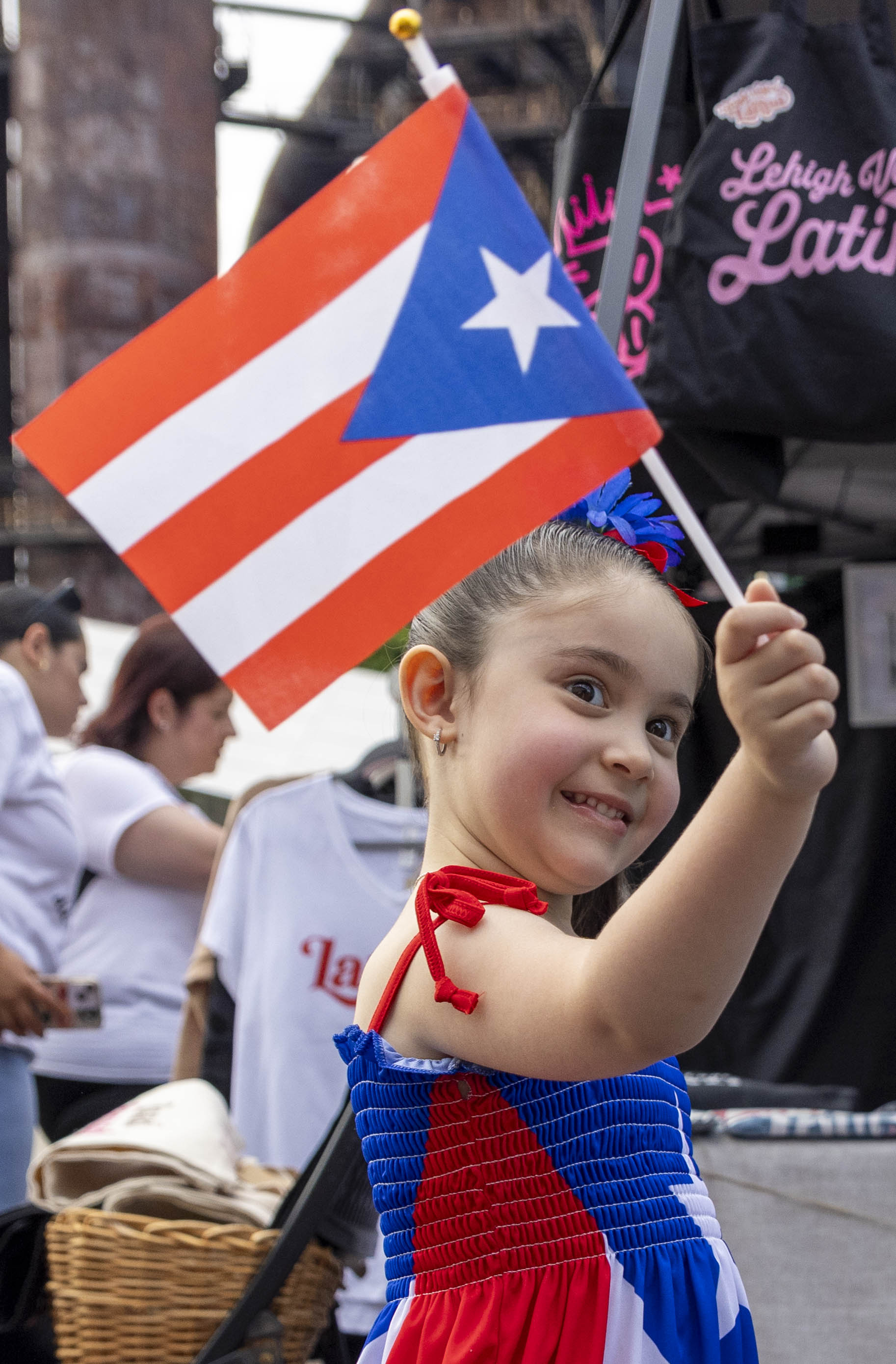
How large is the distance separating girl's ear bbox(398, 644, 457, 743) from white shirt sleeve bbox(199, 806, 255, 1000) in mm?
1840

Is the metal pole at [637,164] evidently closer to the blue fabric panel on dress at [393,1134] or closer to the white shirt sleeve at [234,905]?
the blue fabric panel on dress at [393,1134]

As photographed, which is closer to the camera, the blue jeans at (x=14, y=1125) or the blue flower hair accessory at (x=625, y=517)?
the blue flower hair accessory at (x=625, y=517)

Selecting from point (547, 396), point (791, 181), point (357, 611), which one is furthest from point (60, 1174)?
point (791, 181)

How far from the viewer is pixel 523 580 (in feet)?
4.32

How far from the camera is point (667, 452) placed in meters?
2.27

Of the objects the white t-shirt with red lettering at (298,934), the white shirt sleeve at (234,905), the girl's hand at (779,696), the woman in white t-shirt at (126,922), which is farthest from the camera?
the woman in white t-shirt at (126,922)

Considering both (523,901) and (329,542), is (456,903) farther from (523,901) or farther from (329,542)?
(329,542)

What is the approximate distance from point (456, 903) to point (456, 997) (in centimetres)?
8

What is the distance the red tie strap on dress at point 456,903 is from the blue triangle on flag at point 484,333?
41 cm

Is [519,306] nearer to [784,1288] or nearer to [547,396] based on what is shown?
[547,396]

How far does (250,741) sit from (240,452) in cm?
489

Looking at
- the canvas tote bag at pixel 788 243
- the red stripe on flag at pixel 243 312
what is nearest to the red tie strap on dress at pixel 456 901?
the red stripe on flag at pixel 243 312

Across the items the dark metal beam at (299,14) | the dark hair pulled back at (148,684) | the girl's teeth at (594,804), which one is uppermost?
the dark metal beam at (299,14)

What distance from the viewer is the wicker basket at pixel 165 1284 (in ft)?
7.10
